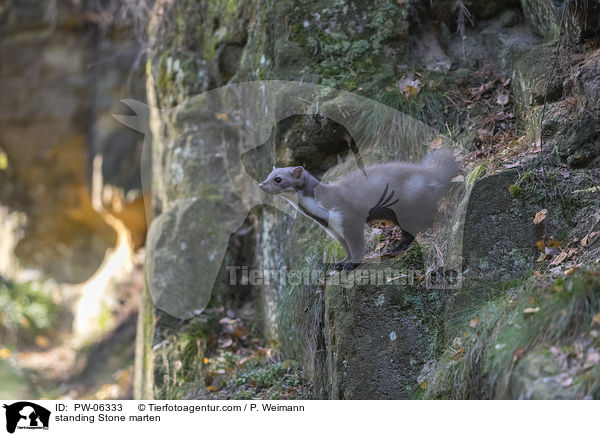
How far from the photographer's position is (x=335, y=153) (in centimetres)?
689

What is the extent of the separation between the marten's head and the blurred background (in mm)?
9180

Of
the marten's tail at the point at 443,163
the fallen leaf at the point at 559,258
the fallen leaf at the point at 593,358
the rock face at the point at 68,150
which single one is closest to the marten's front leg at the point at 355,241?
the marten's tail at the point at 443,163

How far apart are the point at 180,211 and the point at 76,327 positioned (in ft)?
28.5

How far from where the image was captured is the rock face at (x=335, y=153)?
16.9 ft

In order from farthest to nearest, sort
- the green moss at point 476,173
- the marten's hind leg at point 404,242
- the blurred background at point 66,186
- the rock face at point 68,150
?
the rock face at point 68,150
the blurred background at point 66,186
the marten's hind leg at point 404,242
the green moss at point 476,173

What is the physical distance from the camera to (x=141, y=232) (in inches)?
610

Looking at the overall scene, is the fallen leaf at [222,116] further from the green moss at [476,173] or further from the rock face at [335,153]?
the green moss at [476,173]

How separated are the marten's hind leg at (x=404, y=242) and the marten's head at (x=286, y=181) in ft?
3.42

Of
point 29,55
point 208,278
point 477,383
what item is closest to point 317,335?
point 477,383

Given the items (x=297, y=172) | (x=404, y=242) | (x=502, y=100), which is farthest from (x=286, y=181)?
(x=502, y=100)

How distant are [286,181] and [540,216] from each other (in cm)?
224
